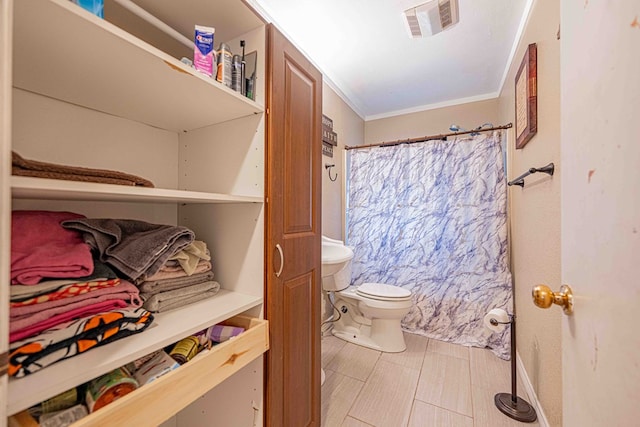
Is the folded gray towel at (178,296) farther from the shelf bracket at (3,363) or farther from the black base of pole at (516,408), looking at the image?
the black base of pole at (516,408)

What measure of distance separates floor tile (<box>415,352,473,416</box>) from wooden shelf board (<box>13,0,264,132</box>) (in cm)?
185

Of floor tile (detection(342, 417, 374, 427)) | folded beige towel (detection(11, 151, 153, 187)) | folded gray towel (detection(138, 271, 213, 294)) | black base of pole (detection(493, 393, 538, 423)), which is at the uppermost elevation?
folded beige towel (detection(11, 151, 153, 187))

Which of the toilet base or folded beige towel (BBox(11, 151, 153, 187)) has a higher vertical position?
folded beige towel (BBox(11, 151, 153, 187))

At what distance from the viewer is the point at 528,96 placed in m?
1.47

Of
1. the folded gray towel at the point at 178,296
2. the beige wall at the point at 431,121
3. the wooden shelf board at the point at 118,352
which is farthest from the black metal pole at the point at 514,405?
the beige wall at the point at 431,121

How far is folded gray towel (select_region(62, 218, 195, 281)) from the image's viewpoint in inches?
28.3

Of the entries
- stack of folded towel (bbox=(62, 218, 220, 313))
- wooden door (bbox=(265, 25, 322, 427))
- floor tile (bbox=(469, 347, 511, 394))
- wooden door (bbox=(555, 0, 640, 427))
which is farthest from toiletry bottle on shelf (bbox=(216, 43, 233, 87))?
floor tile (bbox=(469, 347, 511, 394))

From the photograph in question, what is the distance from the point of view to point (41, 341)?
0.52m

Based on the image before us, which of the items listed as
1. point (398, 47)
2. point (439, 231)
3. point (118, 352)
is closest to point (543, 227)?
point (439, 231)

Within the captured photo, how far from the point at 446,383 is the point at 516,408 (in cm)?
37

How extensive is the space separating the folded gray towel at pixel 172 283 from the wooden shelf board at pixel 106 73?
1.95 feet

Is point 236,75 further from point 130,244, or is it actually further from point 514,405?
point 514,405

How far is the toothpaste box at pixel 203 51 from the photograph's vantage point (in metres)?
0.81

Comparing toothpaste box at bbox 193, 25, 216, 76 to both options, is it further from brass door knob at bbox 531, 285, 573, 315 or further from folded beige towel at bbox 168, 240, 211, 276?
brass door knob at bbox 531, 285, 573, 315
